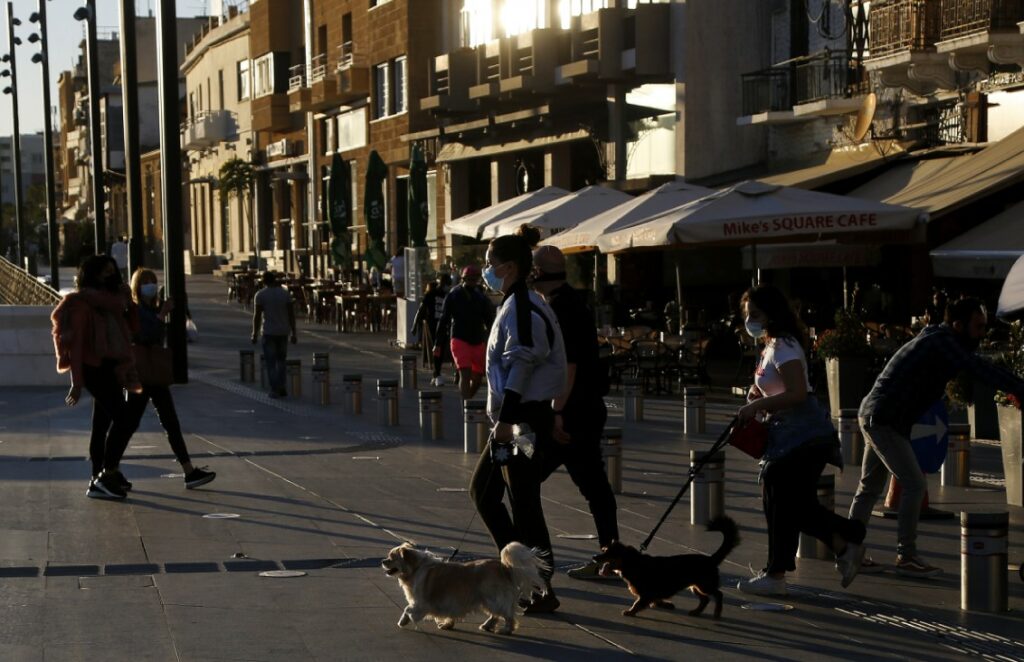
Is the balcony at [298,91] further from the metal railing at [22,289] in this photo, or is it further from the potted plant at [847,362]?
the potted plant at [847,362]

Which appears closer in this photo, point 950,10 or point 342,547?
point 342,547

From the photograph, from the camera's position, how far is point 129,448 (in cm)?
1620

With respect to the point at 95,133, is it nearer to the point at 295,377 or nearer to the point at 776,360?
the point at 295,377

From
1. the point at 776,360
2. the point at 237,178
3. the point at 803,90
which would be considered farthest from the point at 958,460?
the point at 237,178

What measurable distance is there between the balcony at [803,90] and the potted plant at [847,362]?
9791 mm

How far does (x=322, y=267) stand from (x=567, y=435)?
4832 cm

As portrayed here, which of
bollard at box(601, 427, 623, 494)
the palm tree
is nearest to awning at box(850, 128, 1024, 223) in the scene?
bollard at box(601, 427, 623, 494)

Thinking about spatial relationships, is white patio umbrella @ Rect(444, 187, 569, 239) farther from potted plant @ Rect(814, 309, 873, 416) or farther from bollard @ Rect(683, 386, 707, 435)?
bollard @ Rect(683, 386, 707, 435)

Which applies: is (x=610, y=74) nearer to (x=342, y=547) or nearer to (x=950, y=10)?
(x=950, y=10)

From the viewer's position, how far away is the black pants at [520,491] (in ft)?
27.8

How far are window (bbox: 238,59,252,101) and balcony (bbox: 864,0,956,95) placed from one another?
46.1m

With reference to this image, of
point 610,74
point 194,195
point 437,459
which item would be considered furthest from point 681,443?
point 194,195

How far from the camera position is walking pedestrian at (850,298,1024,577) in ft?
31.4

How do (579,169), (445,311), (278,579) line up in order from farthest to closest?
(579,169)
(445,311)
(278,579)
